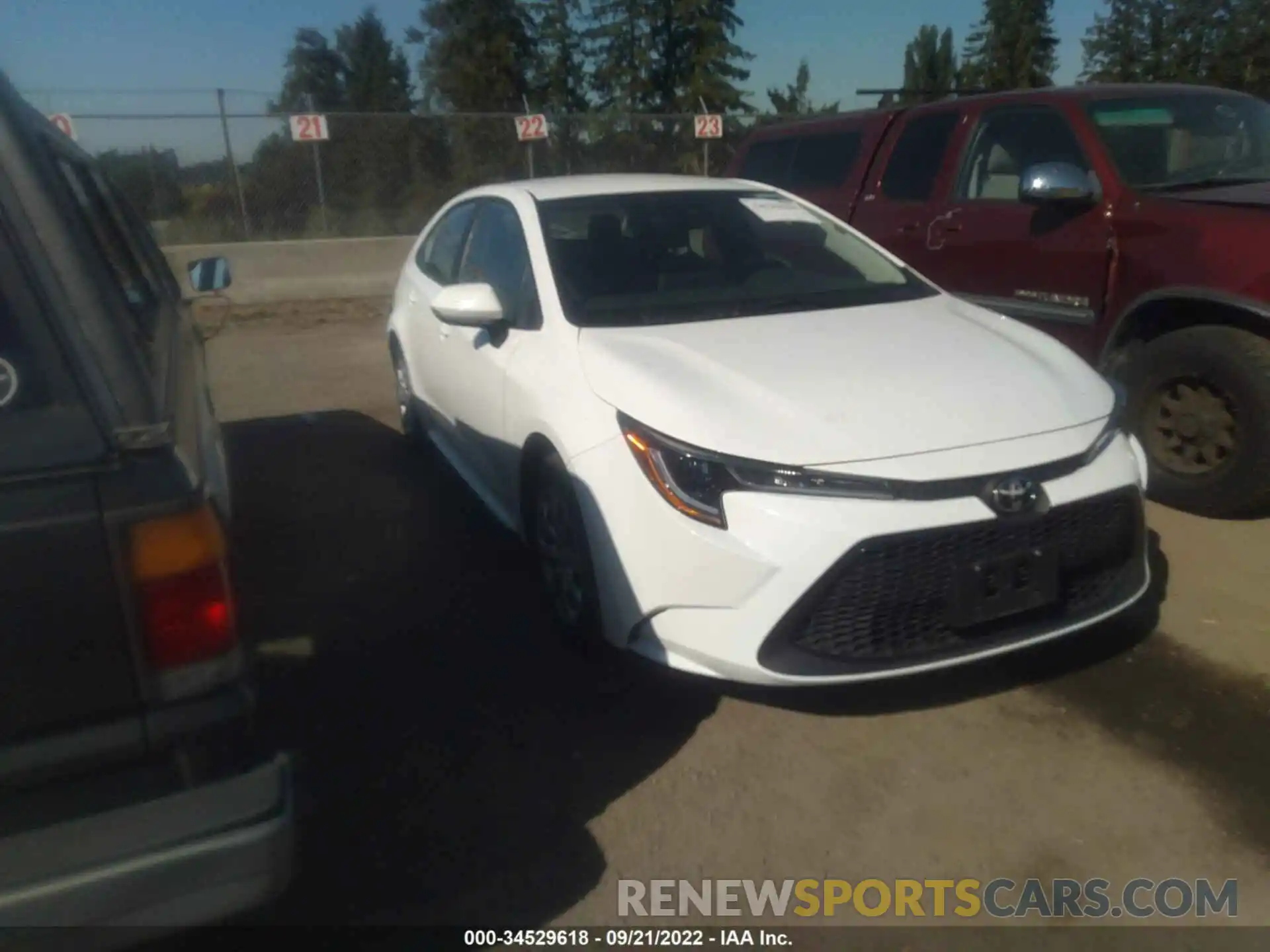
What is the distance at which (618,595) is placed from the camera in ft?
10.2

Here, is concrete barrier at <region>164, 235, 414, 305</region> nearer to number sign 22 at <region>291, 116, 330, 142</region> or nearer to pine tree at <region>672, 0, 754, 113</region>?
number sign 22 at <region>291, 116, 330, 142</region>

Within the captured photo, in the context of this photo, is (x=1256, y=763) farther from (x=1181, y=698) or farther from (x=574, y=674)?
(x=574, y=674)

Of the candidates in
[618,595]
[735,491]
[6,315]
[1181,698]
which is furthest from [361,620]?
[1181,698]

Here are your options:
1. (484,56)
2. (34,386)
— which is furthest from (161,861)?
(484,56)

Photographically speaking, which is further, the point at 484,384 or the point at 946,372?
the point at 484,384

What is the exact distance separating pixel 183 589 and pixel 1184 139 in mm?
5287

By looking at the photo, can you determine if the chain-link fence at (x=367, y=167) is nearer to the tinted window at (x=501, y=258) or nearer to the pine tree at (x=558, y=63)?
the tinted window at (x=501, y=258)

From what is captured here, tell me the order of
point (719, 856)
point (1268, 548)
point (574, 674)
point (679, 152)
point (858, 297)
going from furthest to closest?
point (679, 152)
point (1268, 548)
point (858, 297)
point (574, 674)
point (719, 856)

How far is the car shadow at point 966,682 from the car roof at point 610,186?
219 centimetres

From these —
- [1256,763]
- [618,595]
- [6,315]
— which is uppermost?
[6,315]

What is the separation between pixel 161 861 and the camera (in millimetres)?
1765

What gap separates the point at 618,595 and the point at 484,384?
4.34 ft

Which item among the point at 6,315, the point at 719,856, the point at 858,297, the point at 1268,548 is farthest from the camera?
the point at 1268,548

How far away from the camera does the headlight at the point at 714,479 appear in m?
2.82
